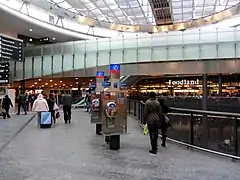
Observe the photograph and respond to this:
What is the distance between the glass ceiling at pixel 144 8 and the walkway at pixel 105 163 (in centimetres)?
2959

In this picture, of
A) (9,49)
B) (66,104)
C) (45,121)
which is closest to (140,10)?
(9,49)

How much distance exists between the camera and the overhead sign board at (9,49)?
1980 cm

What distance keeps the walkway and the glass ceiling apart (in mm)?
29595

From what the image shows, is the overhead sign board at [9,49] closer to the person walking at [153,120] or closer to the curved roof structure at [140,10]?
the person walking at [153,120]

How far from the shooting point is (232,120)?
7449 mm

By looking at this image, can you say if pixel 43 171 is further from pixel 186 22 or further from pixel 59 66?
pixel 186 22

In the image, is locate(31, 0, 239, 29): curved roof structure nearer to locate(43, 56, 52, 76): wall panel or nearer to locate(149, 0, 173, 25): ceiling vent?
locate(149, 0, 173, 25): ceiling vent

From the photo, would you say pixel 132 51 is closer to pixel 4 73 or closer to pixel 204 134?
pixel 4 73

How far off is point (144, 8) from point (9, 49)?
24537 millimetres

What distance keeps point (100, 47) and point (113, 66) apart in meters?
31.3

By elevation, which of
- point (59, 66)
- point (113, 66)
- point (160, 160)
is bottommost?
point (160, 160)

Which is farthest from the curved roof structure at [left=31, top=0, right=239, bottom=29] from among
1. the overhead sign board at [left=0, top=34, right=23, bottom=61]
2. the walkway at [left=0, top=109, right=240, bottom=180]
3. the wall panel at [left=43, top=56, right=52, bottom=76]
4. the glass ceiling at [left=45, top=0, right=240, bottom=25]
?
the walkway at [left=0, top=109, right=240, bottom=180]

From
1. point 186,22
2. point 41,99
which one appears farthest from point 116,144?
point 186,22

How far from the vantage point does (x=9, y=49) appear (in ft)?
66.6
